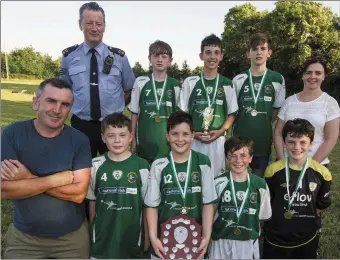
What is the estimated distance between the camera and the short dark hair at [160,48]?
192 inches

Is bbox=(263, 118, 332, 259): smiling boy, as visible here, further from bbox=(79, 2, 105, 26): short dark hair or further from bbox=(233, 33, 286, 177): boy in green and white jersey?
bbox=(79, 2, 105, 26): short dark hair

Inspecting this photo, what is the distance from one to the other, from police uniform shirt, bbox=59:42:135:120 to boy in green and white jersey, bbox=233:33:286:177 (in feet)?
5.10

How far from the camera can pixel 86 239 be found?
11.7ft

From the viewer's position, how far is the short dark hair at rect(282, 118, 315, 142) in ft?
12.9

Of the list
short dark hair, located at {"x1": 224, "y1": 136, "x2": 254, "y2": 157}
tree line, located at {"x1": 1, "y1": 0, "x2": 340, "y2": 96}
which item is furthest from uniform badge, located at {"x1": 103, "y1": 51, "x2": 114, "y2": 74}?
tree line, located at {"x1": 1, "y1": 0, "x2": 340, "y2": 96}

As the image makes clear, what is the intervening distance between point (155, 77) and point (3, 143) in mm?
2206

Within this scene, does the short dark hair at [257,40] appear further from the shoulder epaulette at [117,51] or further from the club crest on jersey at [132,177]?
the club crest on jersey at [132,177]

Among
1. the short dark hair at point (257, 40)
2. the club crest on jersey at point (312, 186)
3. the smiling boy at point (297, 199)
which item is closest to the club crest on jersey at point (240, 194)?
the smiling boy at point (297, 199)

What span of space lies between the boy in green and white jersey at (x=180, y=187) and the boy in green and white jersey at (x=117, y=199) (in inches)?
5.3

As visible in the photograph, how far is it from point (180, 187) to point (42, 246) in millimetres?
1340

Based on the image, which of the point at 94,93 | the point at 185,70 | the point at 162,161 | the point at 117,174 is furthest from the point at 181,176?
the point at 185,70

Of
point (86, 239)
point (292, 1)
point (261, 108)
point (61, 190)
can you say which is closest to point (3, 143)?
point (61, 190)

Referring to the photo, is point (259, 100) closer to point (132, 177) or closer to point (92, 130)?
point (132, 177)

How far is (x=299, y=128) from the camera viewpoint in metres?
3.94
